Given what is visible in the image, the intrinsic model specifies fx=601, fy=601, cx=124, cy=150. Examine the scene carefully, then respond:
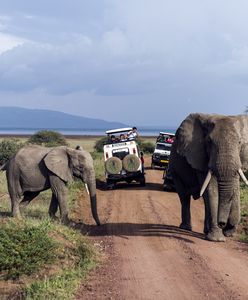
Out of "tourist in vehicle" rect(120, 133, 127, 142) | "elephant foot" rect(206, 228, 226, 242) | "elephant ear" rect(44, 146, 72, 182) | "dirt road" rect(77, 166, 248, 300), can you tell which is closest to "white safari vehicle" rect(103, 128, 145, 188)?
"tourist in vehicle" rect(120, 133, 127, 142)

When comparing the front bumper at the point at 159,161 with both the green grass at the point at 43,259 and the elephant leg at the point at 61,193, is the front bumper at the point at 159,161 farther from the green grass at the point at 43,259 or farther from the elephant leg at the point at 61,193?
the green grass at the point at 43,259

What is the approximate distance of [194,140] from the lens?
46.6 feet

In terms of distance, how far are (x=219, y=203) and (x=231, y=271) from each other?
260cm

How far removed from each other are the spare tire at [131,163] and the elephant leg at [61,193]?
37.7ft

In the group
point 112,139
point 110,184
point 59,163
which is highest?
point 59,163

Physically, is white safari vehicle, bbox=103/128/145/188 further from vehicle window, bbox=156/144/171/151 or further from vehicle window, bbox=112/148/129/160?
vehicle window, bbox=156/144/171/151

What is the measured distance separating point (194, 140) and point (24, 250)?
5.58m

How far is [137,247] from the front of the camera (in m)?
12.6

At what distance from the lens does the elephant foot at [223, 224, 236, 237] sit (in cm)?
1399

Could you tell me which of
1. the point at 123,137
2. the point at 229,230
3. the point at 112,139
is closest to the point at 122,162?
the point at 112,139

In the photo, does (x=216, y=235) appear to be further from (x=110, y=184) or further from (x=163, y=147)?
(x=163, y=147)

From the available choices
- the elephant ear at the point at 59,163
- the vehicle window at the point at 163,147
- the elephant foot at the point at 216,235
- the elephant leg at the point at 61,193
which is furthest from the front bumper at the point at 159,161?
Answer: the elephant foot at the point at 216,235

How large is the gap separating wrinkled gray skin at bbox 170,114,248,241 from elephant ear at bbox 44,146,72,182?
2874 mm

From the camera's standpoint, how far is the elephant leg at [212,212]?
13.3 metres
